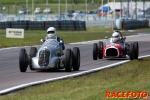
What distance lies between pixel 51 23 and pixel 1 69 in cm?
3787

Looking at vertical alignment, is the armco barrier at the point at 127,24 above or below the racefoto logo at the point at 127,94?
above

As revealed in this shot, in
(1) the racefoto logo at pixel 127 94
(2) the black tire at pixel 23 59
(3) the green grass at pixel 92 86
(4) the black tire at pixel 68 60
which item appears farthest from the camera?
(2) the black tire at pixel 23 59

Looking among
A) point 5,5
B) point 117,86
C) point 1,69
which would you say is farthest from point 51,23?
point 5,5

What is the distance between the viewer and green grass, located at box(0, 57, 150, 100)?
1251 cm

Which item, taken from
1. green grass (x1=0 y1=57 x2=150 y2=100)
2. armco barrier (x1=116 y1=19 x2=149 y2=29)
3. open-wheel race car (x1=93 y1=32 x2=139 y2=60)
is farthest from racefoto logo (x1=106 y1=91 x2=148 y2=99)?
armco barrier (x1=116 y1=19 x2=149 y2=29)

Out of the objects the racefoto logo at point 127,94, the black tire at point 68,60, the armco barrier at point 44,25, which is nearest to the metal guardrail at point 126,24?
the armco barrier at point 44,25

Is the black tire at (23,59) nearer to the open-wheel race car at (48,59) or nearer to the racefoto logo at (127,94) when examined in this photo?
the open-wheel race car at (48,59)

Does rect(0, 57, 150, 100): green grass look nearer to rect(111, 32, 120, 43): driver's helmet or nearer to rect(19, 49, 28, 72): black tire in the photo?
rect(19, 49, 28, 72): black tire

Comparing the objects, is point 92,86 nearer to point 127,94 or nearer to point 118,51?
point 127,94

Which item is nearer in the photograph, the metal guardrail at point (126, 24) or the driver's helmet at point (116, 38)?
the driver's helmet at point (116, 38)

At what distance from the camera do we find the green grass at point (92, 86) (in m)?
12.5

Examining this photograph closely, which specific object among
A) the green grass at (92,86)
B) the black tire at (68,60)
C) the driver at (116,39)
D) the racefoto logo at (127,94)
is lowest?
the green grass at (92,86)

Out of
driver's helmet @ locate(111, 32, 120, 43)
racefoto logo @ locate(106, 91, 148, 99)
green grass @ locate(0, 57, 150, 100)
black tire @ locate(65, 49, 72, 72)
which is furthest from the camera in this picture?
driver's helmet @ locate(111, 32, 120, 43)

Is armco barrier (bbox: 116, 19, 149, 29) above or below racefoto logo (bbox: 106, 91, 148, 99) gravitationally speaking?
above
